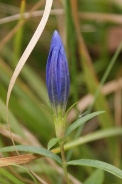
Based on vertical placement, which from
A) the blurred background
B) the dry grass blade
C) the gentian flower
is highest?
the blurred background

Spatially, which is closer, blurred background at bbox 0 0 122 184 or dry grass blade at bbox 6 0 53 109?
dry grass blade at bbox 6 0 53 109

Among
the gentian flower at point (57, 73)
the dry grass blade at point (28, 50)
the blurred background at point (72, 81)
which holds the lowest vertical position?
the gentian flower at point (57, 73)

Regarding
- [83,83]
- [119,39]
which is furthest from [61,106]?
[119,39]

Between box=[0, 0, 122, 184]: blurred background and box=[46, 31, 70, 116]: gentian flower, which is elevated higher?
box=[0, 0, 122, 184]: blurred background

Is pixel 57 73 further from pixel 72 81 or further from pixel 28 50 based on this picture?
pixel 72 81

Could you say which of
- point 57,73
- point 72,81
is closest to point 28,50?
point 57,73

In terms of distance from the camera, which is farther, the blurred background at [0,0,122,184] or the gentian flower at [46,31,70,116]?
the blurred background at [0,0,122,184]
